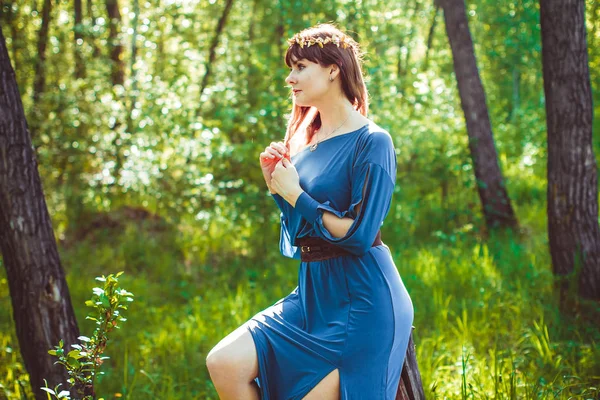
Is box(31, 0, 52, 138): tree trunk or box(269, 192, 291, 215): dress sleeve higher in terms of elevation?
box(31, 0, 52, 138): tree trunk

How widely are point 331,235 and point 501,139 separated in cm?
936

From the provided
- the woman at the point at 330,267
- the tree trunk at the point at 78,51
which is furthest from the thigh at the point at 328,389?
the tree trunk at the point at 78,51

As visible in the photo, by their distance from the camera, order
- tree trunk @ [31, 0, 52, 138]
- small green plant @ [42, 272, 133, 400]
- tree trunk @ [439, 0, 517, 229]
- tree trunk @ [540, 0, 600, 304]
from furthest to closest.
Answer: tree trunk @ [31, 0, 52, 138] → tree trunk @ [439, 0, 517, 229] → tree trunk @ [540, 0, 600, 304] → small green plant @ [42, 272, 133, 400]

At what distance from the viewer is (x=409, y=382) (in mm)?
2688

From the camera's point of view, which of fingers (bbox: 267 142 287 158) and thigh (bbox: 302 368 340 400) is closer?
thigh (bbox: 302 368 340 400)

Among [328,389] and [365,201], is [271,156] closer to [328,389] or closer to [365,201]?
[365,201]

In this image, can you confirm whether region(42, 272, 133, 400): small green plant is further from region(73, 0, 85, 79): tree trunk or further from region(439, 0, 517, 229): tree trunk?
region(73, 0, 85, 79): tree trunk

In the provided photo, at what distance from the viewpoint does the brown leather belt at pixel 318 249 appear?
2498 millimetres

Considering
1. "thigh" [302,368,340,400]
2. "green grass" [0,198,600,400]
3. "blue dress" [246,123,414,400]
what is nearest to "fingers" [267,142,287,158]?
"blue dress" [246,123,414,400]

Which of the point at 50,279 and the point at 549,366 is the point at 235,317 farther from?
the point at 549,366

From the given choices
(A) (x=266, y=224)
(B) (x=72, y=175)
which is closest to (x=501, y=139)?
(A) (x=266, y=224)

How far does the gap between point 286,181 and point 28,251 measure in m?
1.70

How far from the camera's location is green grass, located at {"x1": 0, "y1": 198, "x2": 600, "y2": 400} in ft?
11.6

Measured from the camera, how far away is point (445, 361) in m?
3.92
